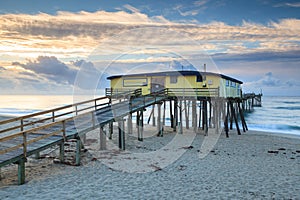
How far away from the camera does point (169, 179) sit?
1015 centimetres

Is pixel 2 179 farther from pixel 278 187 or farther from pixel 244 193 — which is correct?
pixel 278 187

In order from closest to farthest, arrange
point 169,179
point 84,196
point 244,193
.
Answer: point 84,196
point 244,193
point 169,179

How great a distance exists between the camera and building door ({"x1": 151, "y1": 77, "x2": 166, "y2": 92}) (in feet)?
78.2

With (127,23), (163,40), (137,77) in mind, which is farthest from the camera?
(163,40)

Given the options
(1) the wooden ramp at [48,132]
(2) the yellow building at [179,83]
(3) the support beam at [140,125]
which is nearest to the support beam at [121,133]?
(1) the wooden ramp at [48,132]

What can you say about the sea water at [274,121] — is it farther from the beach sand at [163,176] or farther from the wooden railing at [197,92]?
the beach sand at [163,176]

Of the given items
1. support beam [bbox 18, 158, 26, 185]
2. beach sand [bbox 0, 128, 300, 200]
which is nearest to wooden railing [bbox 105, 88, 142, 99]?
beach sand [bbox 0, 128, 300, 200]

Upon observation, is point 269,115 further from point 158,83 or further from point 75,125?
point 75,125

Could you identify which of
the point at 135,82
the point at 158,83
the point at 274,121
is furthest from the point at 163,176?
the point at 274,121

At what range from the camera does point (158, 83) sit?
23906 millimetres

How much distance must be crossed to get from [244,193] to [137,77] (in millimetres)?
17246

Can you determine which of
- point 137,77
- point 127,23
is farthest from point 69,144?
point 127,23

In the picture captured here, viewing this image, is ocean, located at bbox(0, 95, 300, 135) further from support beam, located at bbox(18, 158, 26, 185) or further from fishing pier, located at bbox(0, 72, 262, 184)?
support beam, located at bbox(18, 158, 26, 185)

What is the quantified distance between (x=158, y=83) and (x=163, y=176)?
14075 mm
